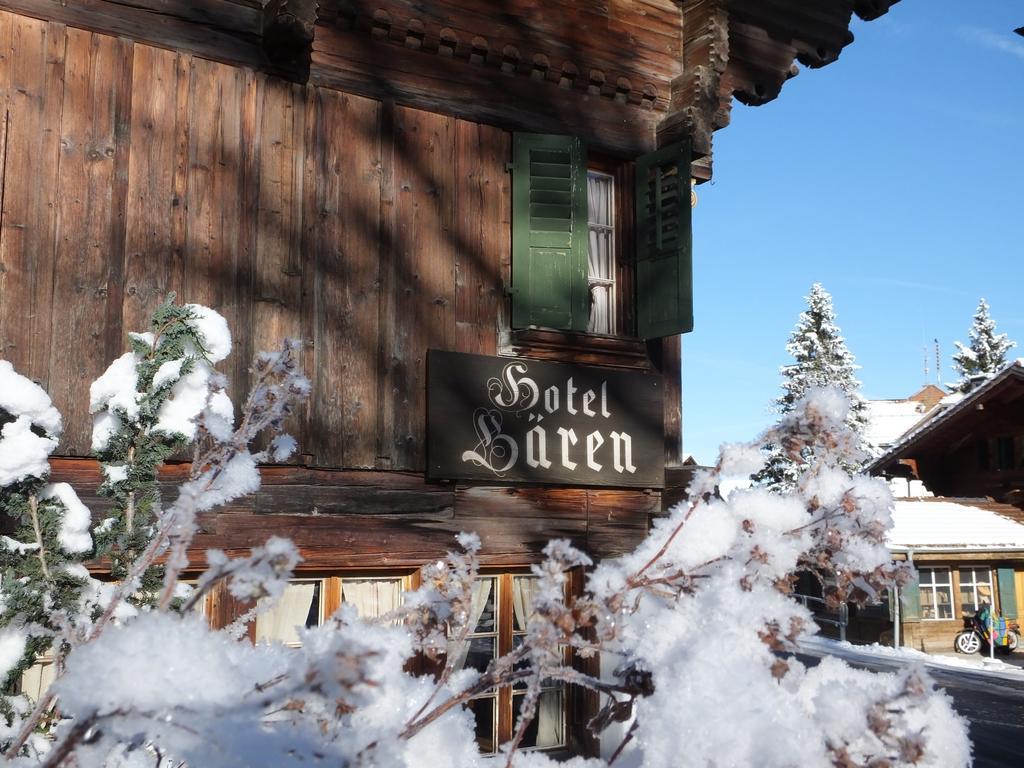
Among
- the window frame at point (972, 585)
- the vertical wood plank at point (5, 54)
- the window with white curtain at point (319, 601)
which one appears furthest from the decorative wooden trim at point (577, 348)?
the window frame at point (972, 585)

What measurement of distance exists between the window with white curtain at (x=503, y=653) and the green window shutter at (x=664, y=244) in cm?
220

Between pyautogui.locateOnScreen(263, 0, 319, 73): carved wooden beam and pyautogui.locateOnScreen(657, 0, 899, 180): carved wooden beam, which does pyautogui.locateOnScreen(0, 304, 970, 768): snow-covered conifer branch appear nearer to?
pyautogui.locateOnScreen(263, 0, 319, 73): carved wooden beam

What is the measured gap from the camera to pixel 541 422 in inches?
281

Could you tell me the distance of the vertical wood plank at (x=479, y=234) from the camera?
696 centimetres

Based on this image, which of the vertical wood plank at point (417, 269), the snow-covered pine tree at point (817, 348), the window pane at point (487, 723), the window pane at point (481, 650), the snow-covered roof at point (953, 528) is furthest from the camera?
the snow-covered pine tree at point (817, 348)

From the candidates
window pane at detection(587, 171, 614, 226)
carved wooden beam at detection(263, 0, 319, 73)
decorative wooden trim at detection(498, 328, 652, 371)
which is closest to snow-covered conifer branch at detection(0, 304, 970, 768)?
carved wooden beam at detection(263, 0, 319, 73)

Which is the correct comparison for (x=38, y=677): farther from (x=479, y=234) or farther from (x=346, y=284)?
(x=479, y=234)

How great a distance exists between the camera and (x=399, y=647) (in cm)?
141

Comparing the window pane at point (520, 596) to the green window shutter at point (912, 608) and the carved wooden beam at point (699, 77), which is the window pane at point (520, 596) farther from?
the green window shutter at point (912, 608)

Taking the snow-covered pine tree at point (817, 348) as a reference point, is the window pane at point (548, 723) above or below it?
below

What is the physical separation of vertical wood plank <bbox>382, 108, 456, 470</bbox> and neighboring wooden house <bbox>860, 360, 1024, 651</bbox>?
17606 mm

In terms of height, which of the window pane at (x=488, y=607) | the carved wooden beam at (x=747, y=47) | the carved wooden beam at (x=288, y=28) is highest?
the carved wooden beam at (x=747, y=47)

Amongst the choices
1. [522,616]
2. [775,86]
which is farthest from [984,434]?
[522,616]

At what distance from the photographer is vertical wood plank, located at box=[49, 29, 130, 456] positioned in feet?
17.8
